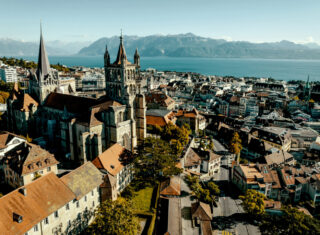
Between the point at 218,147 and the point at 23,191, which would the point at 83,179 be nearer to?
the point at 23,191

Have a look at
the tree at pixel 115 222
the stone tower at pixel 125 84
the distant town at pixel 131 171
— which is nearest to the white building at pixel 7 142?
the distant town at pixel 131 171

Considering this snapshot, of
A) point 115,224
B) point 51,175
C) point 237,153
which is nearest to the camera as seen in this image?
point 115,224

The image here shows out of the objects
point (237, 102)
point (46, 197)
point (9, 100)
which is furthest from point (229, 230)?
point (237, 102)

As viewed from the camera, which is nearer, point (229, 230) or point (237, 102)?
point (229, 230)

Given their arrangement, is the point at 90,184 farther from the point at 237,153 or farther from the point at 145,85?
the point at 145,85

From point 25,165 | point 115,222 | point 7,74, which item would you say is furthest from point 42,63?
point 7,74

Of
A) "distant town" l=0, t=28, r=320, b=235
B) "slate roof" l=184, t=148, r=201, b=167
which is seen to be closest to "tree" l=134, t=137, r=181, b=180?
"distant town" l=0, t=28, r=320, b=235

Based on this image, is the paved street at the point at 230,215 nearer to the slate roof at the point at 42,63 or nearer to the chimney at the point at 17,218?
the chimney at the point at 17,218
